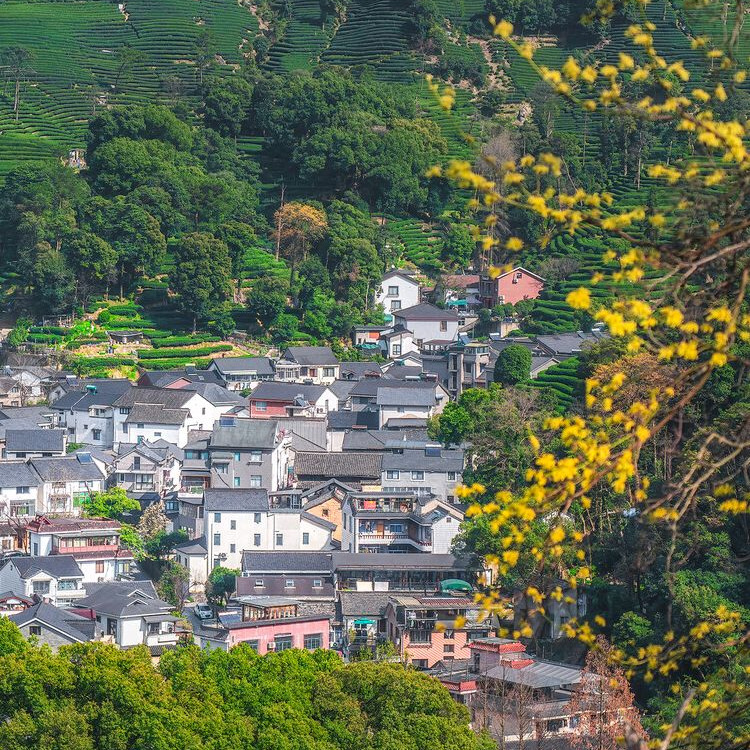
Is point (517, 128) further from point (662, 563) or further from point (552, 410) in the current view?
point (662, 563)

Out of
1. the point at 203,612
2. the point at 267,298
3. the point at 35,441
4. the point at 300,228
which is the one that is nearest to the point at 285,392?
the point at 267,298

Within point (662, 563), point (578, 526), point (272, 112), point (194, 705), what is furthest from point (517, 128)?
point (194, 705)

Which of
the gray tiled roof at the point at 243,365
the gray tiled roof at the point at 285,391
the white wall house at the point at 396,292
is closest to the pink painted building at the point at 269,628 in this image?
the gray tiled roof at the point at 285,391

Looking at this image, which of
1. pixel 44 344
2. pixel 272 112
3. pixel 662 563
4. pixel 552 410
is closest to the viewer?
pixel 662 563

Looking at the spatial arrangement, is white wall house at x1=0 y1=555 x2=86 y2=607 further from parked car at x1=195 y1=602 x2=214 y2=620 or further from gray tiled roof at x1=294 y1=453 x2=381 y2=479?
gray tiled roof at x1=294 y1=453 x2=381 y2=479

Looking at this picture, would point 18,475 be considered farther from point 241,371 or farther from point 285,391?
point 241,371

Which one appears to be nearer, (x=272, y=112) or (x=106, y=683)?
(x=106, y=683)
